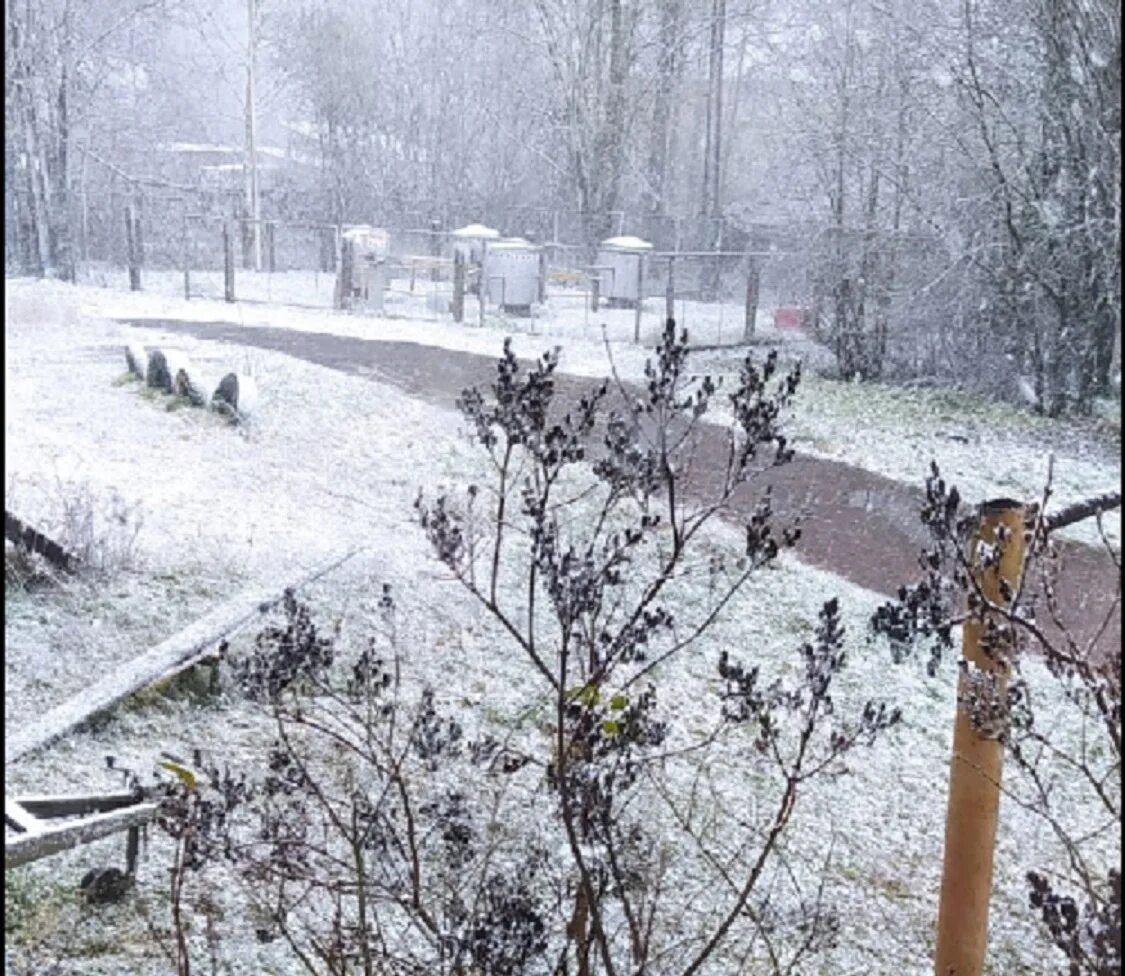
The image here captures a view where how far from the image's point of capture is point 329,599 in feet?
6.88

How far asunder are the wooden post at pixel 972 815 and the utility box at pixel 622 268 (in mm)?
3450

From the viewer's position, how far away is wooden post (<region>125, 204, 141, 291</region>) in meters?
4.49

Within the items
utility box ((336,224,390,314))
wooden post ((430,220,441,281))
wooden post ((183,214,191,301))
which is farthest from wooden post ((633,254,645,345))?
wooden post ((183,214,191,301))

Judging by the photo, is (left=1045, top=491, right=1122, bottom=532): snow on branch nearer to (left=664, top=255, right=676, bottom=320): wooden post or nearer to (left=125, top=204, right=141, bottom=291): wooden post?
(left=664, top=255, right=676, bottom=320): wooden post

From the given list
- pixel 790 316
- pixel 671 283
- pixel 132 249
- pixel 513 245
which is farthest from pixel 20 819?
pixel 132 249

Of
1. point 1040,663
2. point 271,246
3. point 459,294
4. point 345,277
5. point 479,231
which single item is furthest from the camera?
point 271,246

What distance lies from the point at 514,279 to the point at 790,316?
1657 millimetres

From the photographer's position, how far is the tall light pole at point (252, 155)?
9.38 feet

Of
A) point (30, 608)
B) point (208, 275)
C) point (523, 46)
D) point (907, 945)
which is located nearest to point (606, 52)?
point (523, 46)

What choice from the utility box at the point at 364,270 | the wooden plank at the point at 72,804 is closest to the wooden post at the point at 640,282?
the utility box at the point at 364,270

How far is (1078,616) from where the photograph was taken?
3.00 feet

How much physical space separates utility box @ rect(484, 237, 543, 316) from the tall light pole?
93 cm

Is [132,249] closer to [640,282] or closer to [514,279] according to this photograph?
[514,279]

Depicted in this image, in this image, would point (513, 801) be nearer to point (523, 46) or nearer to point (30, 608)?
point (30, 608)
